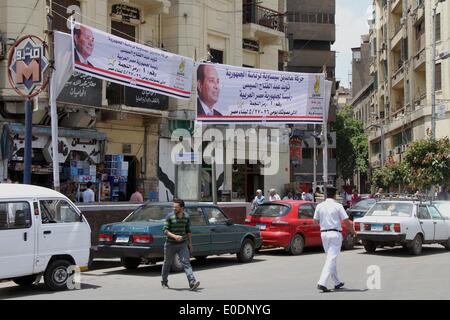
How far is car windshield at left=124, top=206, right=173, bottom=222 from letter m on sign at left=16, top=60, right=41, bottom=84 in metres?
3.76

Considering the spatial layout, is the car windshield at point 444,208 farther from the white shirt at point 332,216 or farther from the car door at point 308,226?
the white shirt at point 332,216

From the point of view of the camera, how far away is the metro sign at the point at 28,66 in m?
13.9

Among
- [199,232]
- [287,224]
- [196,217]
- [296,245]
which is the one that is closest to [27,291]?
[199,232]

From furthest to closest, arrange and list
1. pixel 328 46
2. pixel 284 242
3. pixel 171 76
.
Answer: pixel 328 46
pixel 171 76
pixel 284 242

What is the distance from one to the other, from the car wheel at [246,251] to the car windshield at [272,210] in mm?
1914

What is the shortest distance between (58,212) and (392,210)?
10074 millimetres

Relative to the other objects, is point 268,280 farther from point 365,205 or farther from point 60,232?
point 365,205

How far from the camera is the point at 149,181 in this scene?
975 inches

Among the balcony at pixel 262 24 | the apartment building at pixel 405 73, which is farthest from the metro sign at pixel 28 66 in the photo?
the apartment building at pixel 405 73

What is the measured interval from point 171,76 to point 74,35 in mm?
3757

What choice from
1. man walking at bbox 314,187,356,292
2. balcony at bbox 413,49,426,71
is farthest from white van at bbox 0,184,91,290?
balcony at bbox 413,49,426,71

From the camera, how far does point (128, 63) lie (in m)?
16.6

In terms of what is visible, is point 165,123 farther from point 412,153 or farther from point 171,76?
point 412,153
